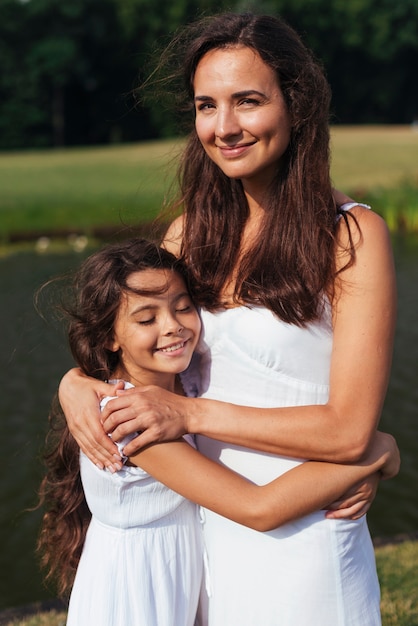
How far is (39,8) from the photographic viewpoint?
43.2m

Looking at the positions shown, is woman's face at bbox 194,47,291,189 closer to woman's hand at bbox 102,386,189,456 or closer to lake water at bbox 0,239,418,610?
woman's hand at bbox 102,386,189,456

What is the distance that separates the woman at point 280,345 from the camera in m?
2.06

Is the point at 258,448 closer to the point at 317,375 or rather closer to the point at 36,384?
the point at 317,375

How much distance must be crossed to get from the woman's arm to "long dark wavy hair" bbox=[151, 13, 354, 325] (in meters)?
0.09

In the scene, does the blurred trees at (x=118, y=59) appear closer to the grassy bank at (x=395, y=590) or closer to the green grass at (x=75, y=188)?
the green grass at (x=75, y=188)

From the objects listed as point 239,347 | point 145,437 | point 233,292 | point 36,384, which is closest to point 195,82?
point 233,292

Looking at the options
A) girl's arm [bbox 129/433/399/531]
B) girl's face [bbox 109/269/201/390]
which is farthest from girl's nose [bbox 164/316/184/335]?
girl's arm [bbox 129/433/399/531]

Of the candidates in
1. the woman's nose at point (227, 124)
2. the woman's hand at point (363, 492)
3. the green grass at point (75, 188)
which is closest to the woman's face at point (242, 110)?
the woman's nose at point (227, 124)

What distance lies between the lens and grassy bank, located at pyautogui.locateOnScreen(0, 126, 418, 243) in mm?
16125

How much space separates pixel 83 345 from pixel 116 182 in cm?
2004

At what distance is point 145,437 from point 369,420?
0.54 m

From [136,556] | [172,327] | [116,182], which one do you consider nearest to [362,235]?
[172,327]

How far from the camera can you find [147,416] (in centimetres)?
206

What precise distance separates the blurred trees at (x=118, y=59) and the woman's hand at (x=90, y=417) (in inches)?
1518
